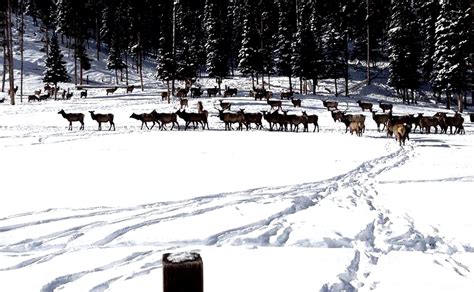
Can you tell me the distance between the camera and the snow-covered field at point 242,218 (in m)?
5.56

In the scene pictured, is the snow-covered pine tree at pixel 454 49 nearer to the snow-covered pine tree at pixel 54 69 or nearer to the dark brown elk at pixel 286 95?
the dark brown elk at pixel 286 95

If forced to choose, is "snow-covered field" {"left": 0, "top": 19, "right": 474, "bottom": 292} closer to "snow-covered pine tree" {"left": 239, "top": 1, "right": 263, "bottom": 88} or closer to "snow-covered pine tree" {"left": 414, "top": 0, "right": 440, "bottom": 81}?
"snow-covered pine tree" {"left": 239, "top": 1, "right": 263, "bottom": 88}

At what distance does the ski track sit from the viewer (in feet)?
19.0

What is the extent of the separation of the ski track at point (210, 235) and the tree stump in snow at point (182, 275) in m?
2.99

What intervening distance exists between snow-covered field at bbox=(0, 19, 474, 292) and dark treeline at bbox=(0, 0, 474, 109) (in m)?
29.9

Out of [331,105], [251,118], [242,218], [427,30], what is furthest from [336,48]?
[242,218]

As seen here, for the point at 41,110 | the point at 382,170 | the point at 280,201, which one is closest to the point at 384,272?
the point at 280,201

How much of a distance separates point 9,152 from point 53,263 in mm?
15062

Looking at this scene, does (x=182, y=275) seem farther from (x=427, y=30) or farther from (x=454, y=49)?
(x=427, y=30)

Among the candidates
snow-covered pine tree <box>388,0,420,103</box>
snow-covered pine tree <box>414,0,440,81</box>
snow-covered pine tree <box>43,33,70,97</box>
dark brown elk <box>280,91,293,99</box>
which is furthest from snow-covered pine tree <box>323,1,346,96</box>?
snow-covered pine tree <box>43,33,70,97</box>

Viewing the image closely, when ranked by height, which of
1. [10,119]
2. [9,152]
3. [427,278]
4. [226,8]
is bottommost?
[427,278]

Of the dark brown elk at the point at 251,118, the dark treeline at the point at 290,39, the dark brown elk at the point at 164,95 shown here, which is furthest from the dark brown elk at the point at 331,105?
the dark brown elk at the point at 164,95

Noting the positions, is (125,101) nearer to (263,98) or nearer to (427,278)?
(263,98)

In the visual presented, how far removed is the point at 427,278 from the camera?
217 inches
